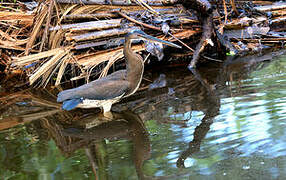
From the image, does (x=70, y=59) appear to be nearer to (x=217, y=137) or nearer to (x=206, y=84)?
(x=206, y=84)

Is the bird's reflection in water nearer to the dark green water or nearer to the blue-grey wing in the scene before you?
the dark green water

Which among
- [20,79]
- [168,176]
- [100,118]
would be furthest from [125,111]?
[20,79]

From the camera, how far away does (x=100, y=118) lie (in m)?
5.36

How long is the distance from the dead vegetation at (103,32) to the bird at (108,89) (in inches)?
51.0

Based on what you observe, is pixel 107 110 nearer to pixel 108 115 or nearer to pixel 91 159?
pixel 108 115

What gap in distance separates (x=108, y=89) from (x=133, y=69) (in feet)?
1.75

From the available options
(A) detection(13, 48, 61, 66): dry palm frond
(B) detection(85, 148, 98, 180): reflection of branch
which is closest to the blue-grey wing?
(B) detection(85, 148, 98, 180): reflection of branch

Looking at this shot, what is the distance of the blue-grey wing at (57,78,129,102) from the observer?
5254 millimetres

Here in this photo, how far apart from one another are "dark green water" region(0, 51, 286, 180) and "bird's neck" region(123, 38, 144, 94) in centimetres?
31

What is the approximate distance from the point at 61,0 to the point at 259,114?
4.52 meters

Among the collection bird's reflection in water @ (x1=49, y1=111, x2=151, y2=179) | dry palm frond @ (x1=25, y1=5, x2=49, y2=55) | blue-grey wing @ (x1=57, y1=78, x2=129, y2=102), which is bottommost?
bird's reflection in water @ (x1=49, y1=111, x2=151, y2=179)

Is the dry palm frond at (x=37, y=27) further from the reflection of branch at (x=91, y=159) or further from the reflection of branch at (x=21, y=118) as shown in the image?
the reflection of branch at (x=91, y=159)

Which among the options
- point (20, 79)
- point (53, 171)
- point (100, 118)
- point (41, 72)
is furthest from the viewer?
point (20, 79)

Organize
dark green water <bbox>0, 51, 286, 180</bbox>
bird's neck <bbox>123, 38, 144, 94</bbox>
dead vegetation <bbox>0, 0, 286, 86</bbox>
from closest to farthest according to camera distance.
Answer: dark green water <bbox>0, 51, 286, 180</bbox>, bird's neck <bbox>123, 38, 144, 94</bbox>, dead vegetation <bbox>0, 0, 286, 86</bbox>
